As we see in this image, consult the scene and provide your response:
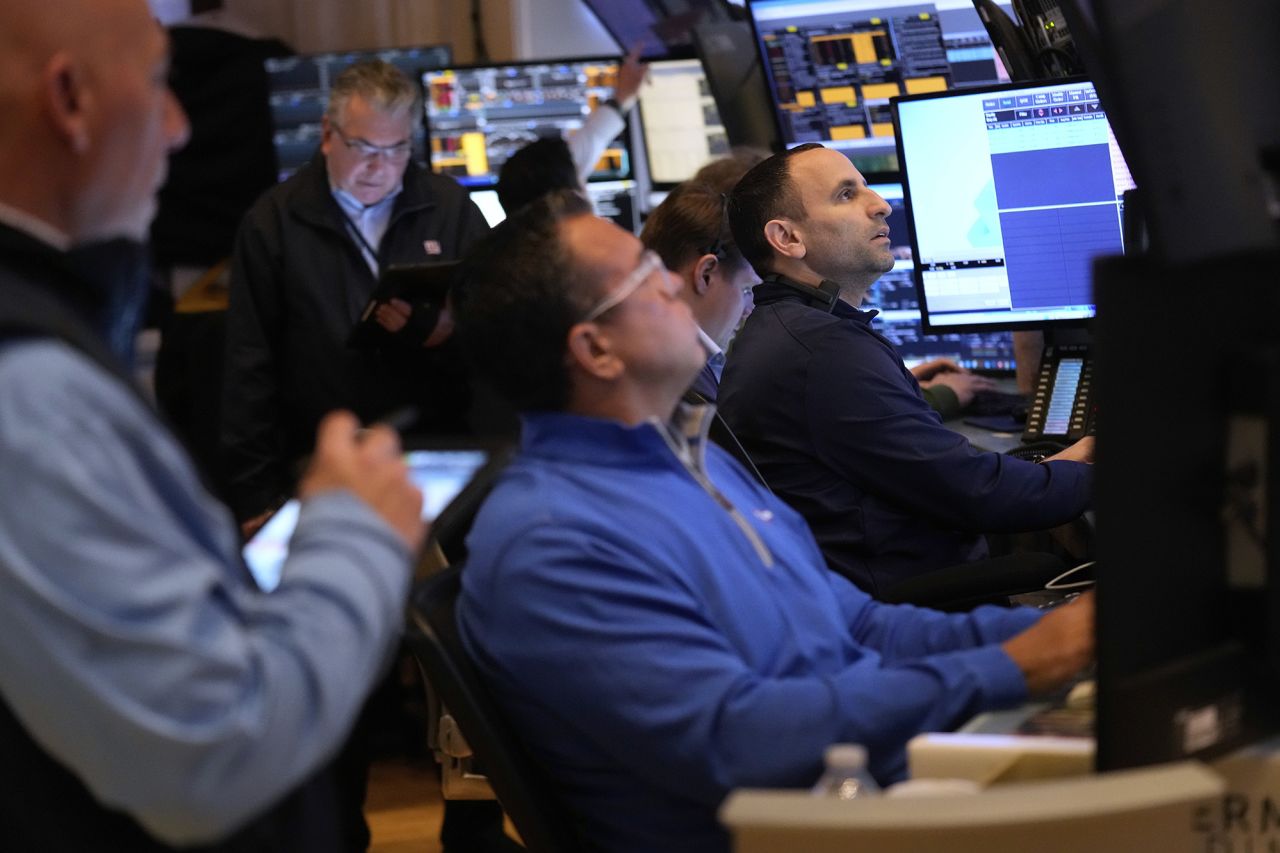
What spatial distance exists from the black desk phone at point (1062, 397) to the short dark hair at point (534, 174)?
1.12 meters

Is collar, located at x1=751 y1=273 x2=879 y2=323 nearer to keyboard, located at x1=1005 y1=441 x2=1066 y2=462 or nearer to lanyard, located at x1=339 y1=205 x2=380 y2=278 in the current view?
keyboard, located at x1=1005 y1=441 x2=1066 y2=462

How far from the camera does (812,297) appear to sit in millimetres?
2738

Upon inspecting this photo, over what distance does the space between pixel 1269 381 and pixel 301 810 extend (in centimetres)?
74

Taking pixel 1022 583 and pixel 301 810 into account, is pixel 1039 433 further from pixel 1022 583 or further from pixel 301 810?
pixel 301 810

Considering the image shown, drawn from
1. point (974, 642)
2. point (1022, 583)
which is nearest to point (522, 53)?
point (1022, 583)

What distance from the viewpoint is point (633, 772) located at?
149 cm

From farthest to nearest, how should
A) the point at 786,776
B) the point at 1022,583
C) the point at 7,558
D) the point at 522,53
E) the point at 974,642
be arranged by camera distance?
the point at 522,53 → the point at 1022,583 → the point at 974,642 → the point at 786,776 → the point at 7,558

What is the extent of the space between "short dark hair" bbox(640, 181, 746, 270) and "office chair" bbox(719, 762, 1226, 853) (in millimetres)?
1996

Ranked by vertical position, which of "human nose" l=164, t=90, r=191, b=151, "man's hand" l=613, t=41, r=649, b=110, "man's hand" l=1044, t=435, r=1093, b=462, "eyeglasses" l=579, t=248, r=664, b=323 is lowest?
"man's hand" l=1044, t=435, r=1093, b=462

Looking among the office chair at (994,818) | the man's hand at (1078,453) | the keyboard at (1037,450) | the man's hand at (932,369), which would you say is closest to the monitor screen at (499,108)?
the man's hand at (932,369)

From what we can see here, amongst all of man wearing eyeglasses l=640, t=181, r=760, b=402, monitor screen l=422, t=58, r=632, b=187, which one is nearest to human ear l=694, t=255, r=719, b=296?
man wearing eyeglasses l=640, t=181, r=760, b=402

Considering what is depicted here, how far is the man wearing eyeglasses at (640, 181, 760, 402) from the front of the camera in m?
2.97

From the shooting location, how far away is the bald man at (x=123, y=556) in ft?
2.98

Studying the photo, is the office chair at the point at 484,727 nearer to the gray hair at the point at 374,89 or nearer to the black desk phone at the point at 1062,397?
the black desk phone at the point at 1062,397
